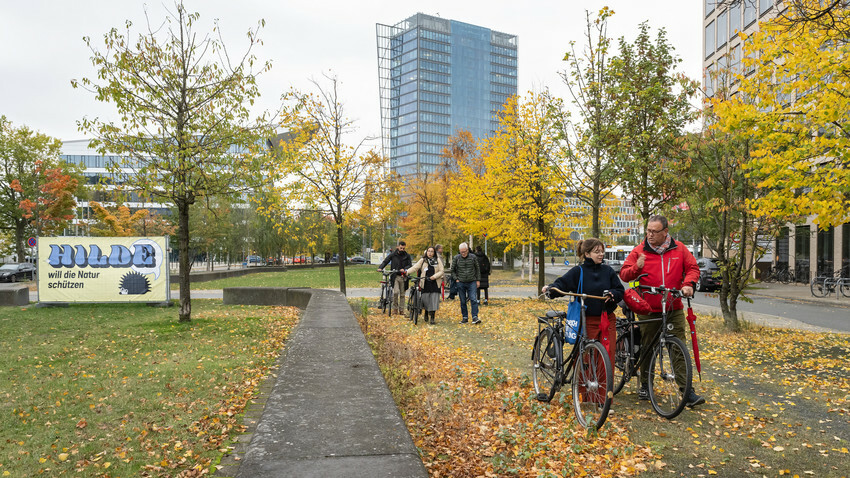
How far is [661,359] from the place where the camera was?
543 cm

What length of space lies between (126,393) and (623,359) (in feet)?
16.8

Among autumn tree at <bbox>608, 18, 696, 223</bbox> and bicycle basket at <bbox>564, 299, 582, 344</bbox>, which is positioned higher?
autumn tree at <bbox>608, 18, 696, 223</bbox>

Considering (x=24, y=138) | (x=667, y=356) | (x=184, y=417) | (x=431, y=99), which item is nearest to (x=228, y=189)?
(x=184, y=417)

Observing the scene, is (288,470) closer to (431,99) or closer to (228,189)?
(228,189)

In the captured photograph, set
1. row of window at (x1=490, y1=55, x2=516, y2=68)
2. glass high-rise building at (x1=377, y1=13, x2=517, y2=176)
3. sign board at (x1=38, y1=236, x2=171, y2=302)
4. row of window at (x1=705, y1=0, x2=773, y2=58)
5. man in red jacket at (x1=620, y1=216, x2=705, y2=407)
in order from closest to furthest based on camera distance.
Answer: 1. man in red jacket at (x1=620, y1=216, x2=705, y2=407)
2. sign board at (x1=38, y1=236, x2=171, y2=302)
3. row of window at (x1=705, y1=0, x2=773, y2=58)
4. glass high-rise building at (x1=377, y1=13, x2=517, y2=176)
5. row of window at (x1=490, y1=55, x2=516, y2=68)

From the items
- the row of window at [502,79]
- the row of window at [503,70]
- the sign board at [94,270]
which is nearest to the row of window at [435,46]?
the row of window at [503,70]

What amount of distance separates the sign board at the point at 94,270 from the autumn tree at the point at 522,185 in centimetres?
1005

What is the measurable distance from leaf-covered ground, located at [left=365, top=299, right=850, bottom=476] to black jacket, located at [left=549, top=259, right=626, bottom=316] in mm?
979

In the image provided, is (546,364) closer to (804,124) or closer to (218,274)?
(804,124)

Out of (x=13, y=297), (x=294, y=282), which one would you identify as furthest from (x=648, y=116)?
(x=294, y=282)

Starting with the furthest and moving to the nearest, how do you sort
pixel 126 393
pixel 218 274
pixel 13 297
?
1. pixel 218 274
2. pixel 13 297
3. pixel 126 393

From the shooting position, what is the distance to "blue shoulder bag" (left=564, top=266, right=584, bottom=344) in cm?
536

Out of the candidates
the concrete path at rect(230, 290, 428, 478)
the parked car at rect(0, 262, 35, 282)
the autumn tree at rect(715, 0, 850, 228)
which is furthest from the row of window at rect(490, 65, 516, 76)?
the concrete path at rect(230, 290, 428, 478)

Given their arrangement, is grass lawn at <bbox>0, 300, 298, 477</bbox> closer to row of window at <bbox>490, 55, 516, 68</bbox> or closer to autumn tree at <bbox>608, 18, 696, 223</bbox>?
autumn tree at <bbox>608, 18, 696, 223</bbox>
